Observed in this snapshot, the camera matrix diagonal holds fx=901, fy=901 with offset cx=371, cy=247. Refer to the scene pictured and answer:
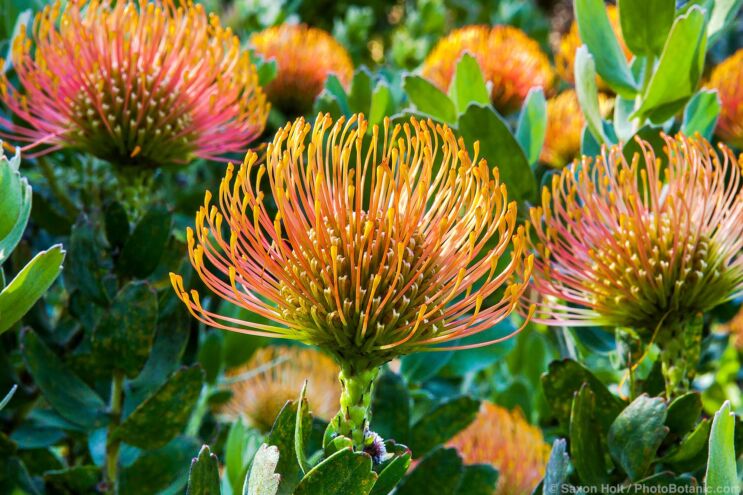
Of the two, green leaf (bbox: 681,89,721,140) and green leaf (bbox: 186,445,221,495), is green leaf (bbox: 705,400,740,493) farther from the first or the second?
green leaf (bbox: 681,89,721,140)

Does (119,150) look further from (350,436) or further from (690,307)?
(690,307)

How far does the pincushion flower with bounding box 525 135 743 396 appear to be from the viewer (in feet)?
Answer: 3.59

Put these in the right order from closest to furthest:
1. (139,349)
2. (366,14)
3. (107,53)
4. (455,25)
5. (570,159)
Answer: (139,349) → (107,53) → (570,159) → (366,14) → (455,25)

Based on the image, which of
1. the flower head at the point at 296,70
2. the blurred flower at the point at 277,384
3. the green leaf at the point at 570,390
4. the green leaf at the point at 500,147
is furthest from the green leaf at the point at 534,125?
the blurred flower at the point at 277,384

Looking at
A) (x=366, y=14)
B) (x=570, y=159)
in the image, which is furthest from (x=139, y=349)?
(x=366, y=14)

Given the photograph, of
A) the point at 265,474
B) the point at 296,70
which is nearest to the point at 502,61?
the point at 296,70

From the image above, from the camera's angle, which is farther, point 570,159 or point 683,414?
point 570,159

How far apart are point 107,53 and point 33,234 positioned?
623 mm

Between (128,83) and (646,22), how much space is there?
2.43ft

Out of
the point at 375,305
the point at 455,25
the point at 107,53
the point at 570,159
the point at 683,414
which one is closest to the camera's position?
the point at 375,305

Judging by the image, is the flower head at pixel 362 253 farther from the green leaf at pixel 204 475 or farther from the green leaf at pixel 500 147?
the green leaf at pixel 500 147

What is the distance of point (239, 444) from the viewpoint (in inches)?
46.8

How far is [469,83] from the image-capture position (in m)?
1.32

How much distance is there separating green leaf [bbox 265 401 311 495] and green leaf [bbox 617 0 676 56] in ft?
2.47
